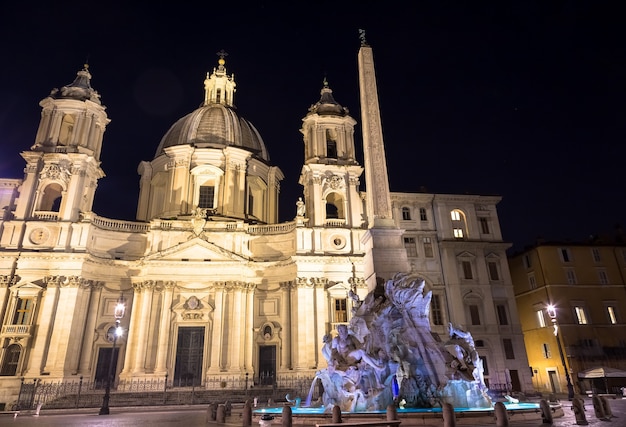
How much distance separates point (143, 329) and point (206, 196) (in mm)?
13753

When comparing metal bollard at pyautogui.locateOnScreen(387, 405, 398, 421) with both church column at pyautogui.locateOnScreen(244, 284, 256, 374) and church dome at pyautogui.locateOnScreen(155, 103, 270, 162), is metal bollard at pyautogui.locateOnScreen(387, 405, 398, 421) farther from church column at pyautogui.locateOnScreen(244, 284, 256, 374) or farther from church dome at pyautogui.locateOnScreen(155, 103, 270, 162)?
church dome at pyautogui.locateOnScreen(155, 103, 270, 162)

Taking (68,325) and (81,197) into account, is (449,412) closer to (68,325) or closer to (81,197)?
(68,325)

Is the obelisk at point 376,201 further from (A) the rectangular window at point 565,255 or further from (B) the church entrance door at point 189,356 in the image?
(A) the rectangular window at point 565,255

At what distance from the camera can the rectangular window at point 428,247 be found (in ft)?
111

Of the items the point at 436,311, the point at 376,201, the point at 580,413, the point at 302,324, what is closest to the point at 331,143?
the point at 302,324

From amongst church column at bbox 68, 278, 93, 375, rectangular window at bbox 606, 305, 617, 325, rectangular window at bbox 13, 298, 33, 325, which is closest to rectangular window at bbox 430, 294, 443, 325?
rectangular window at bbox 606, 305, 617, 325

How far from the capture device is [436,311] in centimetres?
3247

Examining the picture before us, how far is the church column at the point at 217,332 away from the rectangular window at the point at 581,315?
90.6 feet

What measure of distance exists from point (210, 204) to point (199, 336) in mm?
12620

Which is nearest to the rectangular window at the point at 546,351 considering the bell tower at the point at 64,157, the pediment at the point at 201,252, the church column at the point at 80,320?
the pediment at the point at 201,252

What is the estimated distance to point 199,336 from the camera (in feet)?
101

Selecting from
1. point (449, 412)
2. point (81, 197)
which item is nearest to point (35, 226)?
point (81, 197)

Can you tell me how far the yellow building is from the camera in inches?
1266

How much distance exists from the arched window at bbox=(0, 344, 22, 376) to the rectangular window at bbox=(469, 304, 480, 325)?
31238 millimetres
